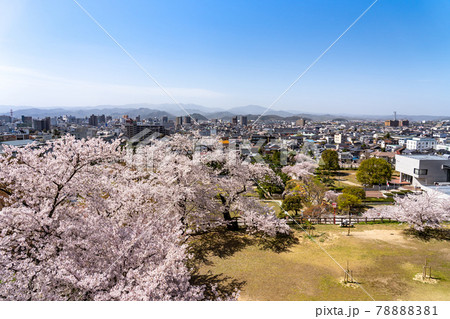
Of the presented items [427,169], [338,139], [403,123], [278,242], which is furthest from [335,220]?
[403,123]

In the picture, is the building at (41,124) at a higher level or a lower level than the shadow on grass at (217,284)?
higher

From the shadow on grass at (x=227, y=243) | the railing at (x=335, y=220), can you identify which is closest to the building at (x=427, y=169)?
the railing at (x=335, y=220)

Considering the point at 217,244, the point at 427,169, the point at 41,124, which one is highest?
the point at 41,124

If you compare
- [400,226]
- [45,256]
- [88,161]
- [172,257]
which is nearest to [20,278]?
[45,256]

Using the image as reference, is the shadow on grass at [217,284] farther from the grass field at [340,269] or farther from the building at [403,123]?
the building at [403,123]

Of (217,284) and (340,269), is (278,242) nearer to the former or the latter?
(340,269)

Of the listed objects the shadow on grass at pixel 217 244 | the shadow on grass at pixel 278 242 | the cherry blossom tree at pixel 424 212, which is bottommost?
the shadow on grass at pixel 217 244
